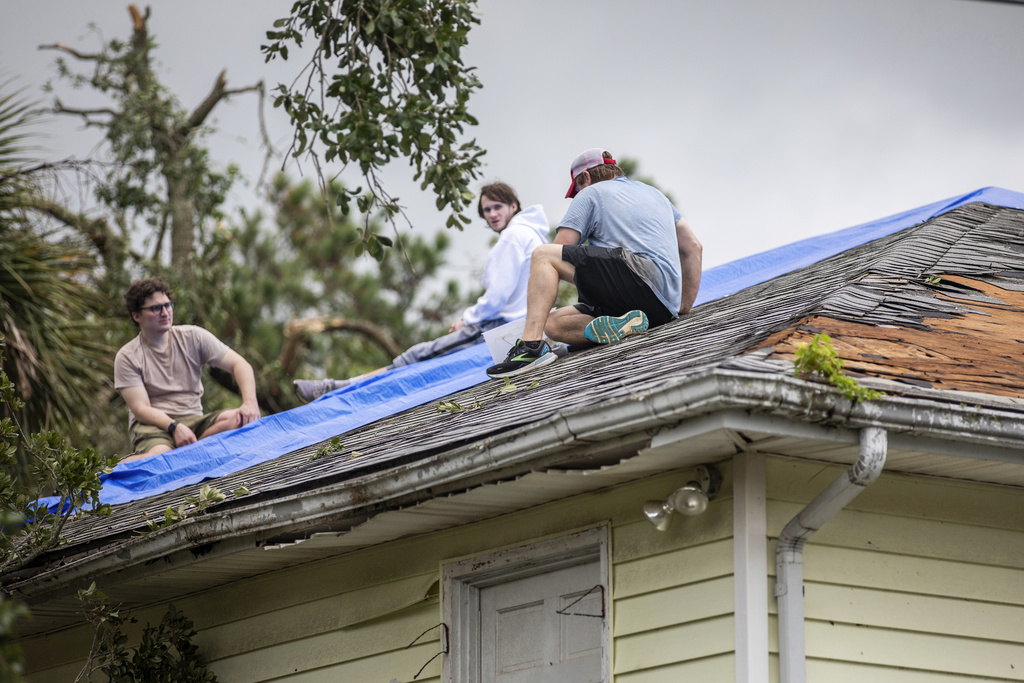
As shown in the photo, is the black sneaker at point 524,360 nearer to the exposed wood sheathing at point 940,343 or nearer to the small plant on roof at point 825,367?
the exposed wood sheathing at point 940,343

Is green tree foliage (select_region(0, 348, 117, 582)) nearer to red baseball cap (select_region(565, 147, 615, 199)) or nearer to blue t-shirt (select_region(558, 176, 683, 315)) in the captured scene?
blue t-shirt (select_region(558, 176, 683, 315))

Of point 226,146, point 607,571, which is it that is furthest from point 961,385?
point 226,146

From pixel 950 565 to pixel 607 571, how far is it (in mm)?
1344

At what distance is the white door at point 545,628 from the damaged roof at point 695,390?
25.2 inches

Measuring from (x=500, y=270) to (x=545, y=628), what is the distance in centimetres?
365

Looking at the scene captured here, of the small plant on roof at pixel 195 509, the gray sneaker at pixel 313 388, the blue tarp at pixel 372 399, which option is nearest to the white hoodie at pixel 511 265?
the blue tarp at pixel 372 399

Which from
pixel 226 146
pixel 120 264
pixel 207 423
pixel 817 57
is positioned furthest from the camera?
pixel 226 146

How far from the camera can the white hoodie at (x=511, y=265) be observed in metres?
8.26

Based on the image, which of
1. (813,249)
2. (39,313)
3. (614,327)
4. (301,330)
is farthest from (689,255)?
(301,330)

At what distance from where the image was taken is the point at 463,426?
17.0ft

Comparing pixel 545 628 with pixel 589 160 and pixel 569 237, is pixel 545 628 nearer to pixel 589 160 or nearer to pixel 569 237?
pixel 569 237

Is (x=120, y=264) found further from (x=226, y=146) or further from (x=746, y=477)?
(x=746, y=477)

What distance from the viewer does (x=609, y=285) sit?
6414mm

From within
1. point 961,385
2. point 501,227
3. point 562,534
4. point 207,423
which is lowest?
point 562,534
